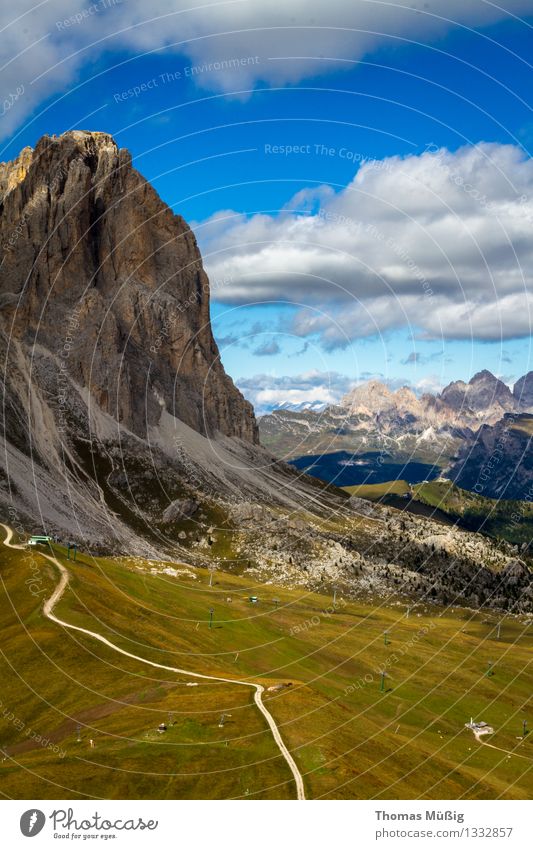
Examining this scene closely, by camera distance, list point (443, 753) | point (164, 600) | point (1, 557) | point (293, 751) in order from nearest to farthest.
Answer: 1. point (293, 751)
2. point (443, 753)
3. point (1, 557)
4. point (164, 600)

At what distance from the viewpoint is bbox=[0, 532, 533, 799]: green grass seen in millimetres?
77500

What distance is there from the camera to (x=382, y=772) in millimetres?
88188

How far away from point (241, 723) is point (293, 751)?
924cm

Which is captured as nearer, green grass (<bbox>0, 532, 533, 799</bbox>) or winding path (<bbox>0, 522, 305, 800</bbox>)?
green grass (<bbox>0, 532, 533, 799</bbox>)

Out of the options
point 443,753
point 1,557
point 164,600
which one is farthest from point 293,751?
point 164,600

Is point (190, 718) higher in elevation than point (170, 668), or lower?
higher

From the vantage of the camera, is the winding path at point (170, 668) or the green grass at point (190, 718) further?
the winding path at point (170, 668)

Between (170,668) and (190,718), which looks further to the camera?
(170,668)

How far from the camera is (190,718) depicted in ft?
296

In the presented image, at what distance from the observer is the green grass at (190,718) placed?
254 feet
